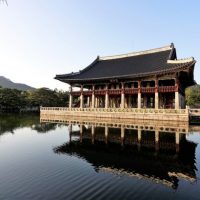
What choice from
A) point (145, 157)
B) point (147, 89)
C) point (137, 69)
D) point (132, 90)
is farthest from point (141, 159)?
point (137, 69)

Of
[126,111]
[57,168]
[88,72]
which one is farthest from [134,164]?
[88,72]

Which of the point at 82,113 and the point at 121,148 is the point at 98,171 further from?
the point at 82,113

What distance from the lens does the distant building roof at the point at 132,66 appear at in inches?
1491

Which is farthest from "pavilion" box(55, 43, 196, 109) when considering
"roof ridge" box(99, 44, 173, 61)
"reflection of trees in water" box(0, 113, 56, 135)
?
"reflection of trees in water" box(0, 113, 56, 135)

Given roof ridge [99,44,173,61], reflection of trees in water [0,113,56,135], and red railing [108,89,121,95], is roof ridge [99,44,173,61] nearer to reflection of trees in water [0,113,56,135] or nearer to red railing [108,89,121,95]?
red railing [108,89,121,95]

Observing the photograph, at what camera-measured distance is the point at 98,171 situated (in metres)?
11.4

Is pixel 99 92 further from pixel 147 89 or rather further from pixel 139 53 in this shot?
pixel 139 53

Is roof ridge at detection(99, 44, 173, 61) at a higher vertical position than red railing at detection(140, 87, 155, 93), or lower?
higher

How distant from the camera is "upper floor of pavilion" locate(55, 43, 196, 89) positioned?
119 ft

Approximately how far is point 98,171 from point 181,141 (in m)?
10.5

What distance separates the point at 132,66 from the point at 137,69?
10.8ft

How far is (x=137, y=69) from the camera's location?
141 ft

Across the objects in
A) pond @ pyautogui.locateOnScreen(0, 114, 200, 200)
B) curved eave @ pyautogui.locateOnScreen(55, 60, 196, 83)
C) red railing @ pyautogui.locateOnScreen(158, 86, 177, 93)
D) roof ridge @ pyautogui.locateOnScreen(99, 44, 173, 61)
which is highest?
roof ridge @ pyautogui.locateOnScreen(99, 44, 173, 61)

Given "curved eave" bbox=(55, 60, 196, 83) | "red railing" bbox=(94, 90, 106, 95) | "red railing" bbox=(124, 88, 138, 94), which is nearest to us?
"curved eave" bbox=(55, 60, 196, 83)
